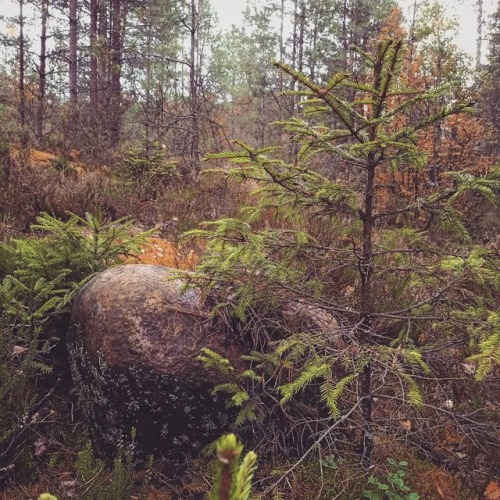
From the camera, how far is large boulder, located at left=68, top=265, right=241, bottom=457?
224cm

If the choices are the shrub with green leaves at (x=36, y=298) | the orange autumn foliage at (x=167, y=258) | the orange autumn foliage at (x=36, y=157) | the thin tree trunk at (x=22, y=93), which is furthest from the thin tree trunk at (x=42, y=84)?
the shrub with green leaves at (x=36, y=298)

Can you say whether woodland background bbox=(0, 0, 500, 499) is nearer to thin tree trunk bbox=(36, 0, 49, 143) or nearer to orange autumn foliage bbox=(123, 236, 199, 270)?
orange autumn foliage bbox=(123, 236, 199, 270)

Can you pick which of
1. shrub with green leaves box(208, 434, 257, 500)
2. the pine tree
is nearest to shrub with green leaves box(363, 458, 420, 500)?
the pine tree

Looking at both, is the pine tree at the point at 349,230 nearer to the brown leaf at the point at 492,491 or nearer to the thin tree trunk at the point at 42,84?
the brown leaf at the point at 492,491

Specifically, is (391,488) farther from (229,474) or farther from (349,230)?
(229,474)

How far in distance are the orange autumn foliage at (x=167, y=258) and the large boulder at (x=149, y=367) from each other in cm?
117

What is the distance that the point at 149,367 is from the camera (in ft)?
7.29

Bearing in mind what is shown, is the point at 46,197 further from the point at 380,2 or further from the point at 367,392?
the point at 380,2

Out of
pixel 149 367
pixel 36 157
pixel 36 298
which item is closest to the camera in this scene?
pixel 149 367

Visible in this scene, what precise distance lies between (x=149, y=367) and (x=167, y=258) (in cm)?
202

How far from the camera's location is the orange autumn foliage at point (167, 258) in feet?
12.5

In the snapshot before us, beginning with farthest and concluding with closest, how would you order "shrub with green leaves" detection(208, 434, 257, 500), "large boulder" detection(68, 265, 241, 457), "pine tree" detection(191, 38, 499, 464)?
1. "large boulder" detection(68, 265, 241, 457)
2. "pine tree" detection(191, 38, 499, 464)
3. "shrub with green leaves" detection(208, 434, 257, 500)

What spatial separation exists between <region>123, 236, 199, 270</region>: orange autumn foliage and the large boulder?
1.17m

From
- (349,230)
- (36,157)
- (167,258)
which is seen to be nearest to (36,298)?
(167,258)
